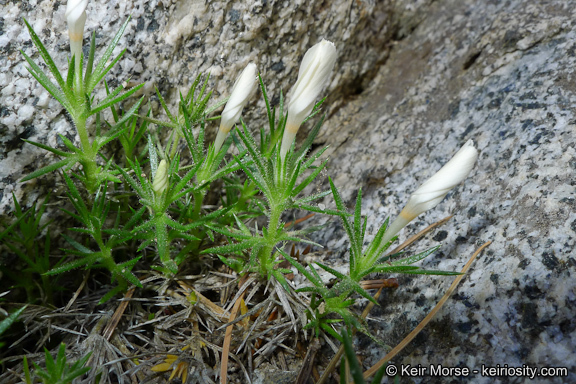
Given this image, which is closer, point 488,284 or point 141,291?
point 488,284

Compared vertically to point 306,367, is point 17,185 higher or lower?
higher

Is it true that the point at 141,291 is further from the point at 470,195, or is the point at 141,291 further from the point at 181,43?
the point at 470,195

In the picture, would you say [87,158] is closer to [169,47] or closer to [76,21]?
[76,21]

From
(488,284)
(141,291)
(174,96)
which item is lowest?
(488,284)

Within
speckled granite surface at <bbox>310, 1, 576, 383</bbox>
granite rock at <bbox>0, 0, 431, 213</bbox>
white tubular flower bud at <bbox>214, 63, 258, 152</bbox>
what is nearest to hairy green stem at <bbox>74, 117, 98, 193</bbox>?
granite rock at <bbox>0, 0, 431, 213</bbox>

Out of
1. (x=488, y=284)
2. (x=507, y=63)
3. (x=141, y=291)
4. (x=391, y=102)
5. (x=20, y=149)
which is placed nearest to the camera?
(x=488, y=284)

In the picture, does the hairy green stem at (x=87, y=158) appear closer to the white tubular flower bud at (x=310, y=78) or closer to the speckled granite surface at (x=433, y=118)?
the speckled granite surface at (x=433, y=118)

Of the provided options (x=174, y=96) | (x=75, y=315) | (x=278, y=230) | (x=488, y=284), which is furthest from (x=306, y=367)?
(x=174, y=96)

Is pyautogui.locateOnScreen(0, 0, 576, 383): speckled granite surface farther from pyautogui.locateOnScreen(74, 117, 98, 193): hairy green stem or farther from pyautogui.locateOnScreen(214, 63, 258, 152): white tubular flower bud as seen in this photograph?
pyautogui.locateOnScreen(214, 63, 258, 152): white tubular flower bud
